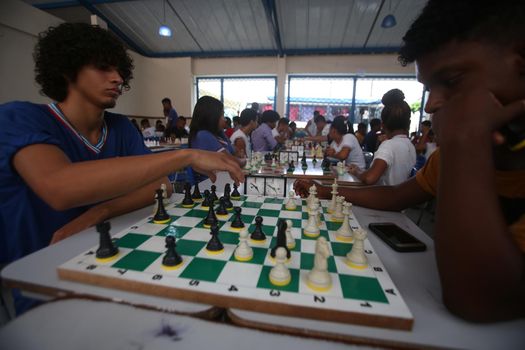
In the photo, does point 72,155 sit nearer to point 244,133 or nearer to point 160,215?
point 160,215

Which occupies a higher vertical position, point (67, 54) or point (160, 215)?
point (67, 54)

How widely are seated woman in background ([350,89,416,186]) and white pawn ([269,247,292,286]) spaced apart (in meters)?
1.69

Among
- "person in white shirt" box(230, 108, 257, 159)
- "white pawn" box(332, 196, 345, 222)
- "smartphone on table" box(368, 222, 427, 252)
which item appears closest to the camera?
"smartphone on table" box(368, 222, 427, 252)

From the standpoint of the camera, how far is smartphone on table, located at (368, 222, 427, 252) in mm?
890

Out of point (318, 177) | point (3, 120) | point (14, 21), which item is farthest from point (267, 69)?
point (3, 120)

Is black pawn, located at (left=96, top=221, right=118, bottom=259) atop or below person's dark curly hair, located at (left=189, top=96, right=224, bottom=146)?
below

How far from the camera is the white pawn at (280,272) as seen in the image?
0.66m

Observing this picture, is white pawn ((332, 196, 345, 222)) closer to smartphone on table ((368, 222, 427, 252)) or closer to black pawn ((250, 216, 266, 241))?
smartphone on table ((368, 222, 427, 252))

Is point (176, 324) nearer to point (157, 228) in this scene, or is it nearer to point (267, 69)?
point (157, 228)

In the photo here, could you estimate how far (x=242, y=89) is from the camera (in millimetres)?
9758

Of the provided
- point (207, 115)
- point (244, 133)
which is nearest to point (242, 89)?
point (244, 133)

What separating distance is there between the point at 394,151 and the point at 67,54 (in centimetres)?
225

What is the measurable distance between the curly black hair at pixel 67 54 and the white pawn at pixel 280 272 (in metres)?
1.20

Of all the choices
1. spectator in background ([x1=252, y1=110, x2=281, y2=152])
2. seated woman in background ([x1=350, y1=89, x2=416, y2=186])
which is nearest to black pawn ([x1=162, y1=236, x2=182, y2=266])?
Answer: seated woman in background ([x1=350, y1=89, x2=416, y2=186])
